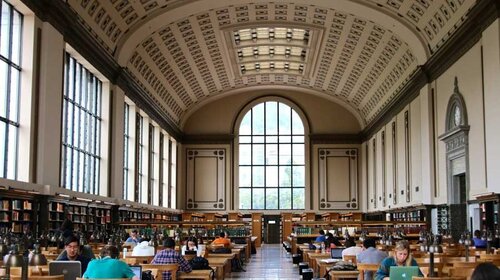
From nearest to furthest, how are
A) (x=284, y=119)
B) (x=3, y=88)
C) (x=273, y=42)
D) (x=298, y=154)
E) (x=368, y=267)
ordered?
(x=368, y=267) < (x=3, y=88) < (x=273, y=42) < (x=284, y=119) < (x=298, y=154)

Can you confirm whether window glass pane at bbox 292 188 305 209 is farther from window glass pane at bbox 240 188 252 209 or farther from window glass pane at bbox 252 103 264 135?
window glass pane at bbox 252 103 264 135

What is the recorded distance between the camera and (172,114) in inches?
1690

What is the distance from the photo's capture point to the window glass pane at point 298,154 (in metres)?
47.2

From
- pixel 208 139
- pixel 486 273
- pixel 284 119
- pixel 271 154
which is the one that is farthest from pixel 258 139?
pixel 486 273

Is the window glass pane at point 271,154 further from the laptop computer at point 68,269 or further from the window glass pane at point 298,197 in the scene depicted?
the laptop computer at point 68,269

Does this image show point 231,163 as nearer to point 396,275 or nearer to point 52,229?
point 52,229

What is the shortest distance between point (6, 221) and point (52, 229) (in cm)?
334

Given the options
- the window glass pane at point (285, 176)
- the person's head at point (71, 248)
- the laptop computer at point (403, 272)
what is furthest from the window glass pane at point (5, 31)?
the window glass pane at point (285, 176)

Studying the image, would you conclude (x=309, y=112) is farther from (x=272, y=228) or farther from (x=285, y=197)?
(x=272, y=228)

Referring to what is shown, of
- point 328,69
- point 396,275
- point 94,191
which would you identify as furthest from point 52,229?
point 328,69

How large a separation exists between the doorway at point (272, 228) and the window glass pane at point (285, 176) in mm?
2120

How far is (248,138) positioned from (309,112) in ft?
13.9

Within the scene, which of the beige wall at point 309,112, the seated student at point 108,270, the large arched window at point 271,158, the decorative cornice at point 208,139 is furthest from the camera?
the large arched window at point 271,158

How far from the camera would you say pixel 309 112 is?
46.6 m
